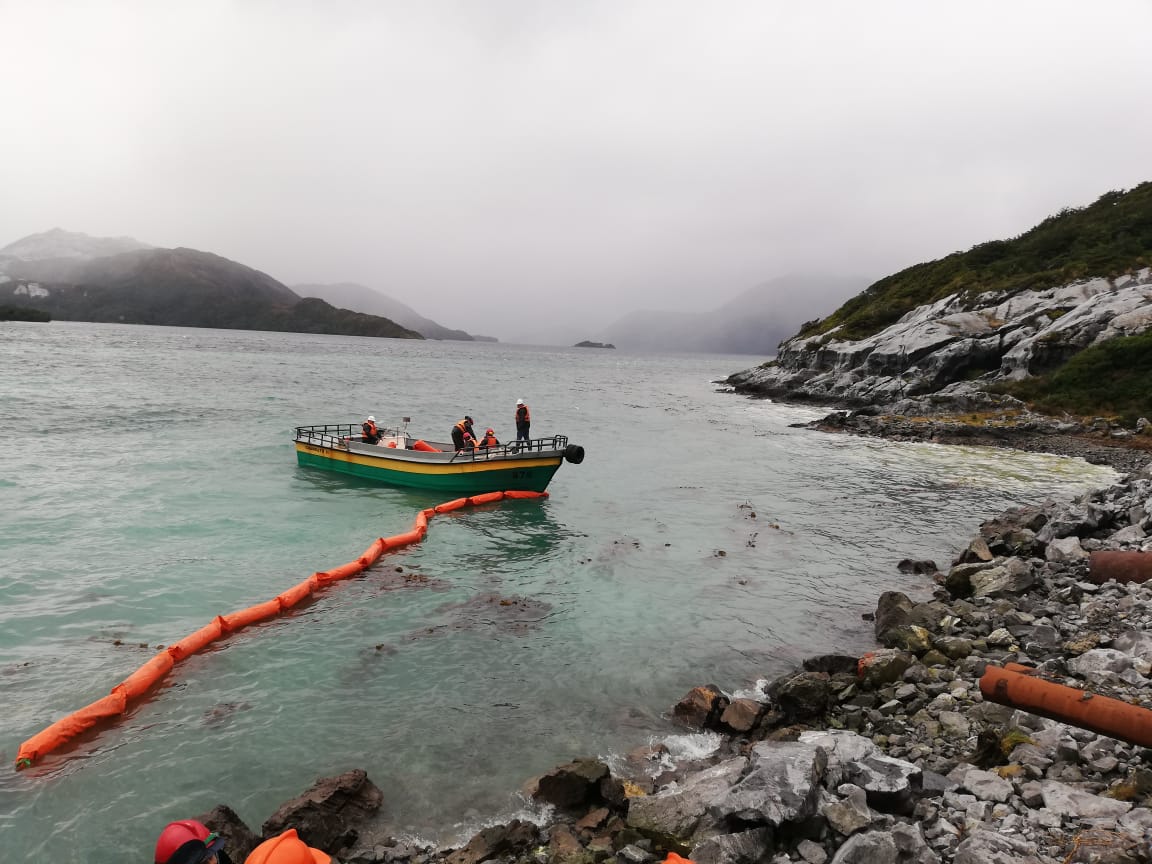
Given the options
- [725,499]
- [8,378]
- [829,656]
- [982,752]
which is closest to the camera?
[982,752]

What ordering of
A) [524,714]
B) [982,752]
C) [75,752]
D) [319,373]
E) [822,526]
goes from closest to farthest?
[982,752] < [75,752] < [524,714] < [822,526] < [319,373]

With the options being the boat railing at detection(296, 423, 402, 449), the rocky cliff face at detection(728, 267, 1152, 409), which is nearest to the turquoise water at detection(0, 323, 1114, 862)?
the boat railing at detection(296, 423, 402, 449)

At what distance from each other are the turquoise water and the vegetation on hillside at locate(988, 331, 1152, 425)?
1135 cm

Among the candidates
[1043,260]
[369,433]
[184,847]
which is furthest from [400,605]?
[1043,260]

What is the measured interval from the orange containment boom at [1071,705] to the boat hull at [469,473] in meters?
19.5

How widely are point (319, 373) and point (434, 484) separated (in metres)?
73.1

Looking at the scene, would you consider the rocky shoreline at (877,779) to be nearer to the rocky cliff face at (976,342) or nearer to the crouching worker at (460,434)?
the crouching worker at (460,434)

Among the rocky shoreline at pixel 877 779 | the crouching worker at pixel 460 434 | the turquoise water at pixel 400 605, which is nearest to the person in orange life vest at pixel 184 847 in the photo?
the rocky shoreline at pixel 877 779

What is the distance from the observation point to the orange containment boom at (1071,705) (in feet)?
20.6

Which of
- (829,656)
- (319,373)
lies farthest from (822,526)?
(319,373)

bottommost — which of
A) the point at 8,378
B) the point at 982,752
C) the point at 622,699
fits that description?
the point at 622,699

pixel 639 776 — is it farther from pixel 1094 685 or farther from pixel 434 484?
pixel 434 484

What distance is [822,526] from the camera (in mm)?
23969

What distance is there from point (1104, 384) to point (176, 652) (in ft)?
176
